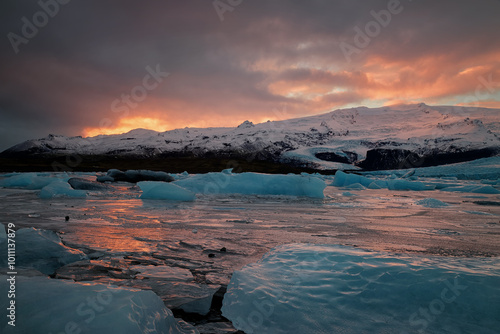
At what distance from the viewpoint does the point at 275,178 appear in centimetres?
1719

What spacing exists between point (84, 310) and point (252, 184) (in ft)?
51.6

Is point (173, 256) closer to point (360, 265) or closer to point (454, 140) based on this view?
point (360, 265)

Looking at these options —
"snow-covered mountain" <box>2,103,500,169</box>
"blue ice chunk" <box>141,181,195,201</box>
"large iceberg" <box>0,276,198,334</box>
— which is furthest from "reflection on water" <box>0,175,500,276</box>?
"snow-covered mountain" <box>2,103,500,169</box>

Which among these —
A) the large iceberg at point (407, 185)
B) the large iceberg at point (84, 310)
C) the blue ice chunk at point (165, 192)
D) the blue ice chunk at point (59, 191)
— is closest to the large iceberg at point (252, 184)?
the blue ice chunk at point (165, 192)

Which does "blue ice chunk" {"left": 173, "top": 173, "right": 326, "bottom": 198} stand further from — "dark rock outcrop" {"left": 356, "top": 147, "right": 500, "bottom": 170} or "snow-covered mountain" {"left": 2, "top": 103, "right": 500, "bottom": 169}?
"dark rock outcrop" {"left": 356, "top": 147, "right": 500, "bottom": 170}

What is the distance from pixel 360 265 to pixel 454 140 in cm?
12775

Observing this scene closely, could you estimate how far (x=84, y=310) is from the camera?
194cm

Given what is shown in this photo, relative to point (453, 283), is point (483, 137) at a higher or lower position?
higher

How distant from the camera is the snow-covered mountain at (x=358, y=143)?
101688 mm

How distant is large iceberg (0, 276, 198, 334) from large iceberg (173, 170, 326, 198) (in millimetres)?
14645

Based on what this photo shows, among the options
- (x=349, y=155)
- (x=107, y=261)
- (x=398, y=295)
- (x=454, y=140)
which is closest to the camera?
(x=398, y=295)

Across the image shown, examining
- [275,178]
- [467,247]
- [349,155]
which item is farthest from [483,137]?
[467,247]

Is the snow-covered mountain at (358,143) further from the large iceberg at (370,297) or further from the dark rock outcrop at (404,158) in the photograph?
the large iceberg at (370,297)

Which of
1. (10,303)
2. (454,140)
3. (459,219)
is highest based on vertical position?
(454,140)
